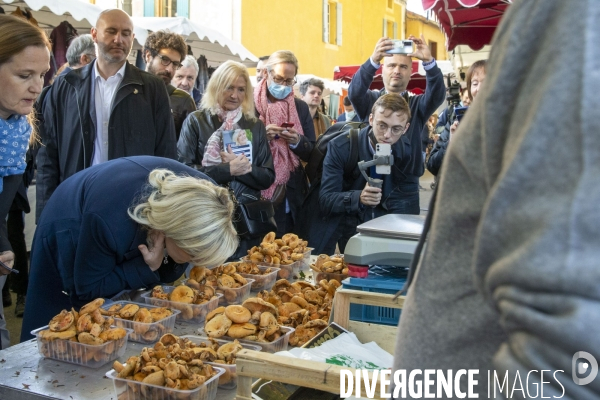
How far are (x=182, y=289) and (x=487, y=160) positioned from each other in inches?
67.9

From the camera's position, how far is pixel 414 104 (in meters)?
4.14

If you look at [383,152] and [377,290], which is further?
[383,152]

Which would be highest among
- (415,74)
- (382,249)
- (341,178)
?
(415,74)

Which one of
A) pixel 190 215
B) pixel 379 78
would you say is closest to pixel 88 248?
pixel 190 215

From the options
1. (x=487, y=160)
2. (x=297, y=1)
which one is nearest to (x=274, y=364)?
(x=487, y=160)

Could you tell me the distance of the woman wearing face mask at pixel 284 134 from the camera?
14.4ft

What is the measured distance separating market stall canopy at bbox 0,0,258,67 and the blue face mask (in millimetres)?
1981

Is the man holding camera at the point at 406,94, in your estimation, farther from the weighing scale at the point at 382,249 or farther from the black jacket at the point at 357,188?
the weighing scale at the point at 382,249

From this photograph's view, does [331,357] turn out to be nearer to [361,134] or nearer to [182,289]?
[182,289]

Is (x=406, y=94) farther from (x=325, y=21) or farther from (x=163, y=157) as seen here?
(x=325, y=21)

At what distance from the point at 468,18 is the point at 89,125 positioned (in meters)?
4.06

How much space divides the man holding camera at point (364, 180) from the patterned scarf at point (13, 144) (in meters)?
1.77

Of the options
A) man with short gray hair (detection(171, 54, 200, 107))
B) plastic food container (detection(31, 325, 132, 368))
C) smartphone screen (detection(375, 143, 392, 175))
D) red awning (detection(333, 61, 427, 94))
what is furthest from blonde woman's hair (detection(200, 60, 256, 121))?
red awning (detection(333, 61, 427, 94))

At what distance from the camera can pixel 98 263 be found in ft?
7.29
